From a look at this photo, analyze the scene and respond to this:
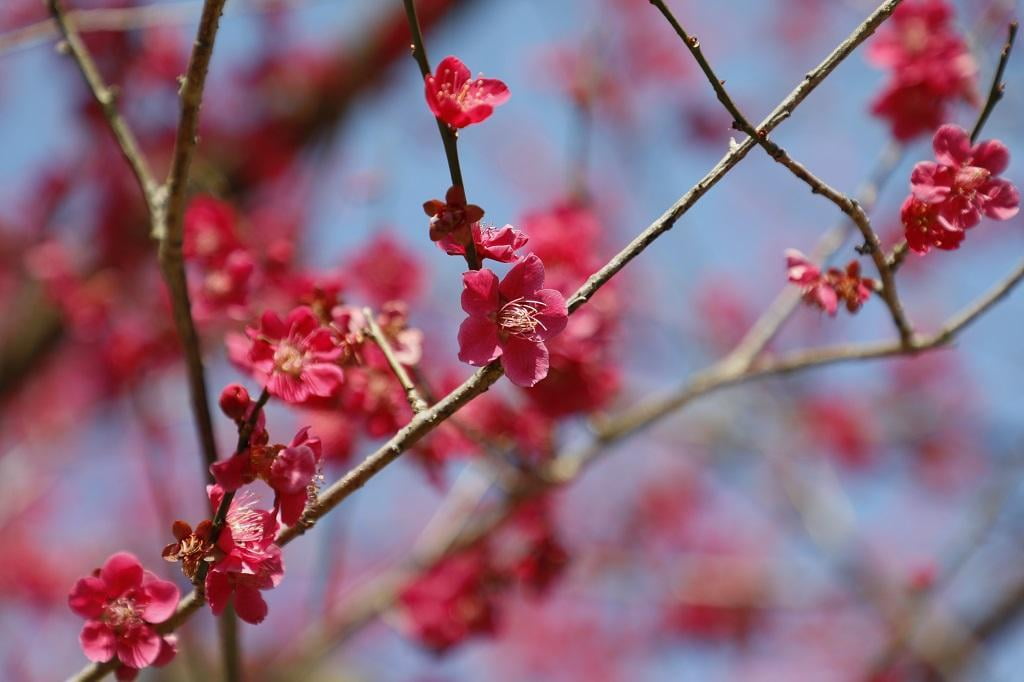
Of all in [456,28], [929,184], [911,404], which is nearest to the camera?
[929,184]

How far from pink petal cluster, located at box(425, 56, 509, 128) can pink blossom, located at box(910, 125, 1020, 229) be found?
0.68 meters

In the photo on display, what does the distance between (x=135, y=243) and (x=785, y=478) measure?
10.5 feet

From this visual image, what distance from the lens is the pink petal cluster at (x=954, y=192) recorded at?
1.52 m

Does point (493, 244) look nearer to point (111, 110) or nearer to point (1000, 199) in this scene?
point (1000, 199)

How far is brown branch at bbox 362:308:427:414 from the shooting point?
4.75 ft

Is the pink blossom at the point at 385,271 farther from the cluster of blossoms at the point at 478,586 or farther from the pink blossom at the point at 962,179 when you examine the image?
the pink blossom at the point at 962,179

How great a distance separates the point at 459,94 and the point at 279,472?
0.60 metres

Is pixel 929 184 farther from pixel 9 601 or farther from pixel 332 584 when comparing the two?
pixel 9 601

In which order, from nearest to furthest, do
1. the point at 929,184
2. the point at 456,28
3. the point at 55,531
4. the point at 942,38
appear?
1. the point at 929,184
2. the point at 942,38
3. the point at 456,28
4. the point at 55,531

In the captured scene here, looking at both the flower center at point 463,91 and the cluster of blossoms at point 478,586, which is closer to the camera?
the flower center at point 463,91

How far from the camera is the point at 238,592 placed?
137cm

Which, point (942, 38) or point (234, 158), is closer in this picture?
point (942, 38)

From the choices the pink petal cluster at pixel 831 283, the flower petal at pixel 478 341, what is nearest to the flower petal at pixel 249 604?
the flower petal at pixel 478 341

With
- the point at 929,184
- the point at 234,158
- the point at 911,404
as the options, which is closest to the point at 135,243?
the point at 234,158
